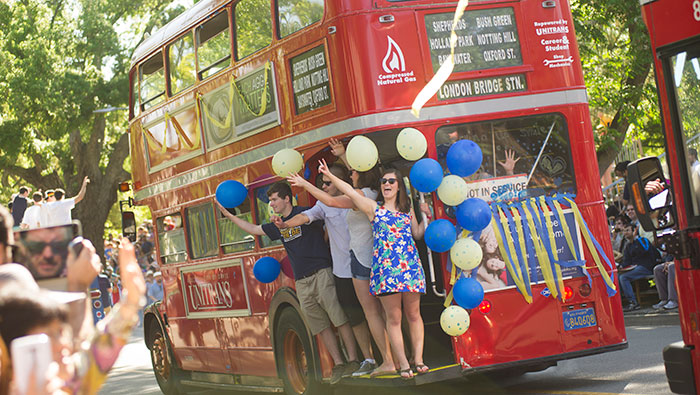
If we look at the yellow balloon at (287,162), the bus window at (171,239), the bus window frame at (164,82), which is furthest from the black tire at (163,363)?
the yellow balloon at (287,162)

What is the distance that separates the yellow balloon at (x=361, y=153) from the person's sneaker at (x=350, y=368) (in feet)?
6.11

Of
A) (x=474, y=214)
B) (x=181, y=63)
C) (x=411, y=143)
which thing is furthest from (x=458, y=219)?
(x=181, y=63)

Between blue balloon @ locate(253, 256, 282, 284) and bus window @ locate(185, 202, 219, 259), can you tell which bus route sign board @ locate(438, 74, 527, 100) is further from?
bus window @ locate(185, 202, 219, 259)

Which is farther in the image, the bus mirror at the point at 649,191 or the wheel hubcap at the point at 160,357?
the wheel hubcap at the point at 160,357

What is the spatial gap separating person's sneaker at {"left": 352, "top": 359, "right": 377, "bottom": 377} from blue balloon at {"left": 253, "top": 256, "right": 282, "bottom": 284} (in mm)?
1635

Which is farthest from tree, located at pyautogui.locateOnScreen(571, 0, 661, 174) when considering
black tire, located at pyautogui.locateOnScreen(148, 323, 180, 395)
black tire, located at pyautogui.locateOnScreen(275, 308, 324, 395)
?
black tire, located at pyautogui.locateOnScreen(275, 308, 324, 395)

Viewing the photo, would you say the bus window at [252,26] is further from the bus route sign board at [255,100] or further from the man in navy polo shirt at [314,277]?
the man in navy polo shirt at [314,277]

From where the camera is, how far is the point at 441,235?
8.79 m

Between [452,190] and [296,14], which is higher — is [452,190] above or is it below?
below

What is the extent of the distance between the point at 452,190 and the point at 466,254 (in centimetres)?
56

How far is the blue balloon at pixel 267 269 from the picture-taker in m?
10.6

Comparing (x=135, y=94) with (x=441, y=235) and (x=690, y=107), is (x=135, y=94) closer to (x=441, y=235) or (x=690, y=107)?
(x=441, y=235)

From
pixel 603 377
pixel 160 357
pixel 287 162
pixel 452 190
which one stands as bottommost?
pixel 603 377

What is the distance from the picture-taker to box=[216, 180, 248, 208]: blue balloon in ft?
35.8
